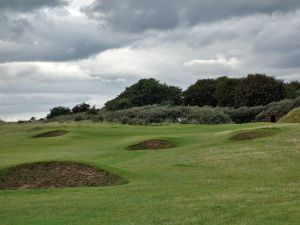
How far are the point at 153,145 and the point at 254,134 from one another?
7.52m

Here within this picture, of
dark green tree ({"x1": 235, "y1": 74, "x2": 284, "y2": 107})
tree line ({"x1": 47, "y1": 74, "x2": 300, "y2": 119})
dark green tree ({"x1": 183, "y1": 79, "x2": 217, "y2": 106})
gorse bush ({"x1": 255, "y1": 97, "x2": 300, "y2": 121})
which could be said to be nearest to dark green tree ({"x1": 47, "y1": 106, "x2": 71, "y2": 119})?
tree line ({"x1": 47, "y1": 74, "x2": 300, "y2": 119})

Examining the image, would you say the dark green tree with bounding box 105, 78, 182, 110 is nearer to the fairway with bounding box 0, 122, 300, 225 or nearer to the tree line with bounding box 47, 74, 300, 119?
the tree line with bounding box 47, 74, 300, 119

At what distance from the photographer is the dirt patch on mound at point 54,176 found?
2467cm

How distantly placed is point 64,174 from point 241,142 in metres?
16.6

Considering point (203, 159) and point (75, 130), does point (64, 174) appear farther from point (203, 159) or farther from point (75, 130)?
point (75, 130)

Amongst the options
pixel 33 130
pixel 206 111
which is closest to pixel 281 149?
pixel 33 130

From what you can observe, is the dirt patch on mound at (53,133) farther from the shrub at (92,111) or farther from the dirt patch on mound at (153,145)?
the shrub at (92,111)

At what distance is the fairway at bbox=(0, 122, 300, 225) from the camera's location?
14750mm

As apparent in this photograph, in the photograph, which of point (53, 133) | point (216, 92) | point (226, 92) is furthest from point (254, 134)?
point (216, 92)

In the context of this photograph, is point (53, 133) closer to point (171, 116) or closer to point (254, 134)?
point (254, 134)

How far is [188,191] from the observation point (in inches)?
782

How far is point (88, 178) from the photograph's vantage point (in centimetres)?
2539

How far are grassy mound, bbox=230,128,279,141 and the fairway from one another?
43cm

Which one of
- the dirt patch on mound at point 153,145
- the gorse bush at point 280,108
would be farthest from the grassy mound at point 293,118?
the gorse bush at point 280,108
